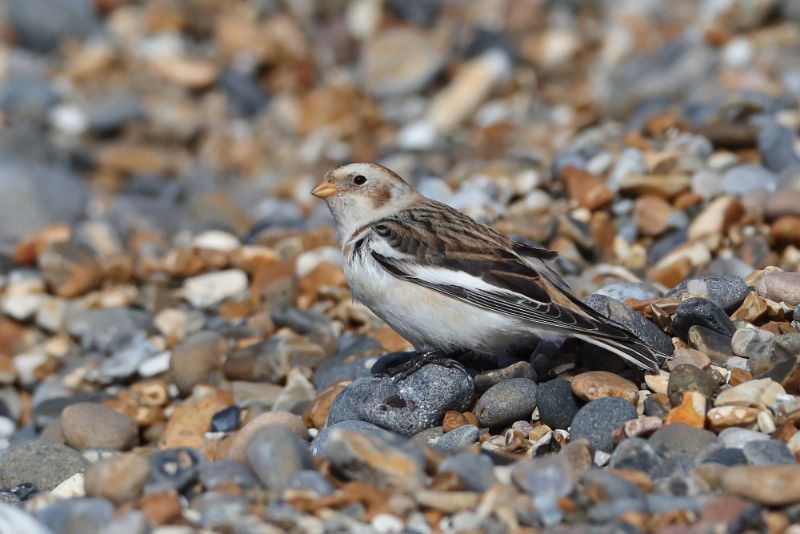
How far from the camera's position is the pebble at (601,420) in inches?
148

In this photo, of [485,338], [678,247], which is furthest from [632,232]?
[485,338]

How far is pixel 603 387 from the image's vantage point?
4.02 metres

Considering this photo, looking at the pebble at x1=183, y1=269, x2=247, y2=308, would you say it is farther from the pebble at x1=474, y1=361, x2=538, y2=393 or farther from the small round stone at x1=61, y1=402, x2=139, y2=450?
the pebble at x1=474, y1=361, x2=538, y2=393

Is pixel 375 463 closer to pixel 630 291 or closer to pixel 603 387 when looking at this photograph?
pixel 603 387

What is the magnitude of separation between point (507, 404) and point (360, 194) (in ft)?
4.39

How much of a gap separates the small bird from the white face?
142 mm

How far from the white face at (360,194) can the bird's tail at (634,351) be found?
1284mm

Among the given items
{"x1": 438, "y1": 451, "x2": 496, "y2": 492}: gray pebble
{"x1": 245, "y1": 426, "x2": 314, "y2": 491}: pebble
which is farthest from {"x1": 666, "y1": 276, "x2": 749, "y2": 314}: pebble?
{"x1": 245, "y1": 426, "x2": 314, "y2": 491}: pebble

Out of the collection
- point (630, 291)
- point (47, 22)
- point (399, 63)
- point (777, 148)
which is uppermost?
point (47, 22)

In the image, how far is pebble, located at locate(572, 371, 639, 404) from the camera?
4.00 meters

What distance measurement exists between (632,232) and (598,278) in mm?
714

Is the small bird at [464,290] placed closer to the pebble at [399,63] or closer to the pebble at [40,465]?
the pebble at [40,465]

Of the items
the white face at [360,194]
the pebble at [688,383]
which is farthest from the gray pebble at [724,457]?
the white face at [360,194]

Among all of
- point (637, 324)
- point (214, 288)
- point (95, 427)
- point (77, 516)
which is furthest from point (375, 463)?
point (214, 288)
